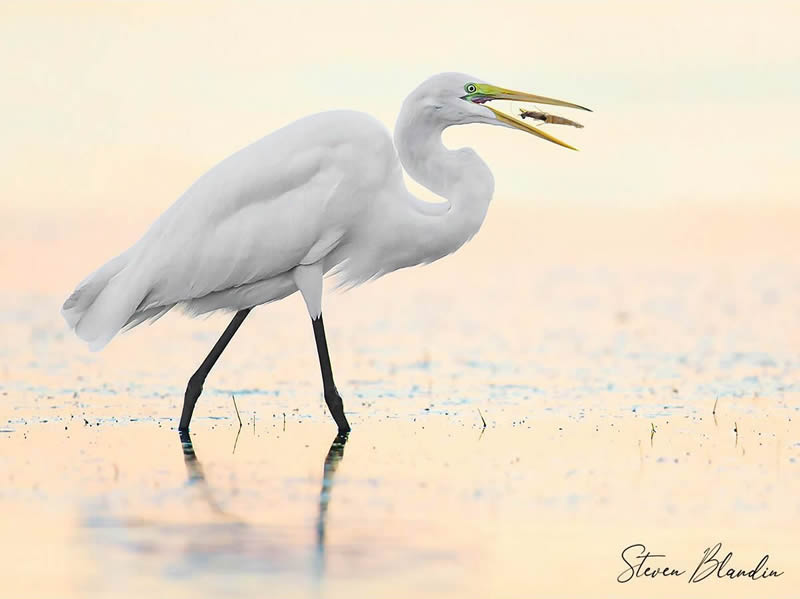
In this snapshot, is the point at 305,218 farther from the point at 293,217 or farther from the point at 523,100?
the point at 523,100

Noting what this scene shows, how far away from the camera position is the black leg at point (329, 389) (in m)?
8.66

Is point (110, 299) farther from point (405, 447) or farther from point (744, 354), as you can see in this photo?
point (744, 354)

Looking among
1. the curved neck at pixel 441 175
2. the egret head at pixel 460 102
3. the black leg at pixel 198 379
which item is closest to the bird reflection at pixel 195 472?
the black leg at pixel 198 379

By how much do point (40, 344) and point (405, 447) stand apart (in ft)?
26.0

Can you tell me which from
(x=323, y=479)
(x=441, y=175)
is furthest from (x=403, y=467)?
(x=441, y=175)

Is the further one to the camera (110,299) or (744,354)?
(744,354)

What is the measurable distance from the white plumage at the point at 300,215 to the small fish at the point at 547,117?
20cm

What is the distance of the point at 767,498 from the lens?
253 inches

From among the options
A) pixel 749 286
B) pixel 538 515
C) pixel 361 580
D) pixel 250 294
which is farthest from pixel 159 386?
pixel 749 286

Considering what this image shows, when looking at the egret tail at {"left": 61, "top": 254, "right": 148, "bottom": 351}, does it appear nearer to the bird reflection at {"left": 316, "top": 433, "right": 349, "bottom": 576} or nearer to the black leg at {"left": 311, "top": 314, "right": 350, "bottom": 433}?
the black leg at {"left": 311, "top": 314, "right": 350, "bottom": 433}

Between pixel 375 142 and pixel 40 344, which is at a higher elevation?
pixel 375 142
